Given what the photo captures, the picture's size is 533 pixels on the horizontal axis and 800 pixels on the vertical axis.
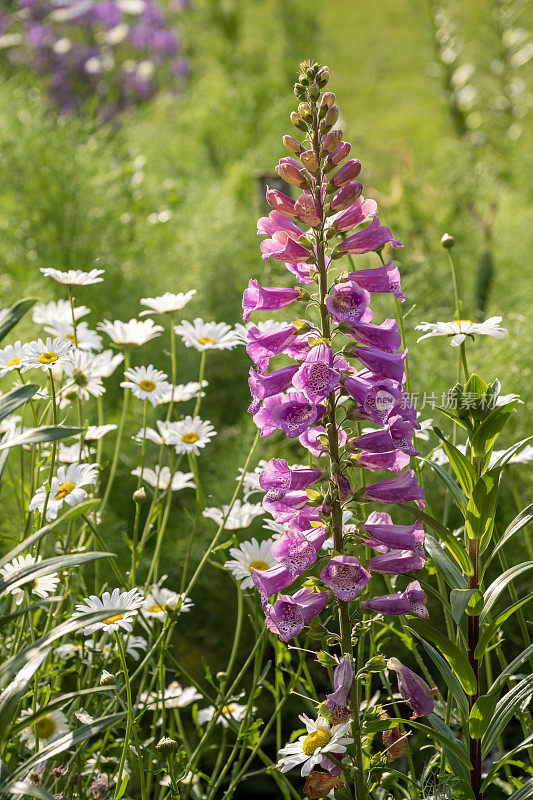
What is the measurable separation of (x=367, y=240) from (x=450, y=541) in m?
0.33

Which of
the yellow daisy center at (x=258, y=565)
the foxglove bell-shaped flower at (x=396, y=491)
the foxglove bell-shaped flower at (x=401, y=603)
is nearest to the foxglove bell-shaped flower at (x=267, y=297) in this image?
the foxglove bell-shaped flower at (x=396, y=491)

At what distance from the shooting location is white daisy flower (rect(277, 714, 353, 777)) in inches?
32.4

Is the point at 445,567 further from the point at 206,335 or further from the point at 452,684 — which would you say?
the point at 206,335

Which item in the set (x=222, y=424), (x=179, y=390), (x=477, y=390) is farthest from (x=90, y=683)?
(x=222, y=424)

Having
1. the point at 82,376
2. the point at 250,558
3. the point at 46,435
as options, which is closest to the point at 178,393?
the point at 82,376

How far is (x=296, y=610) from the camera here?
82 centimetres

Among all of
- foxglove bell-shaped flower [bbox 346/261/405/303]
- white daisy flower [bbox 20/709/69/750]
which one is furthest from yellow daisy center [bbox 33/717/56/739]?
foxglove bell-shaped flower [bbox 346/261/405/303]

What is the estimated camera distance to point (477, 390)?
0.88 meters

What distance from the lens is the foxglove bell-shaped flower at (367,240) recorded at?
822 millimetres

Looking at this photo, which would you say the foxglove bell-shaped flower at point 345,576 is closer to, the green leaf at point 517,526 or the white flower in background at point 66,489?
the green leaf at point 517,526

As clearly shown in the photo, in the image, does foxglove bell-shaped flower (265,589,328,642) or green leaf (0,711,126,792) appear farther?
foxglove bell-shaped flower (265,589,328,642)

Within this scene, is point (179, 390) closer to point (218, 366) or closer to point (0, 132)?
point (218, 366)

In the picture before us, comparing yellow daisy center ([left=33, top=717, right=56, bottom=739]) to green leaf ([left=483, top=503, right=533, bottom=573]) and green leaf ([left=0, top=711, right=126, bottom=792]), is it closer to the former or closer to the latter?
green leaf ([left=0, top=711, right=126, bottom=792])

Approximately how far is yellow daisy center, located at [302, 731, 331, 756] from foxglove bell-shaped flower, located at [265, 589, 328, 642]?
125 mm
